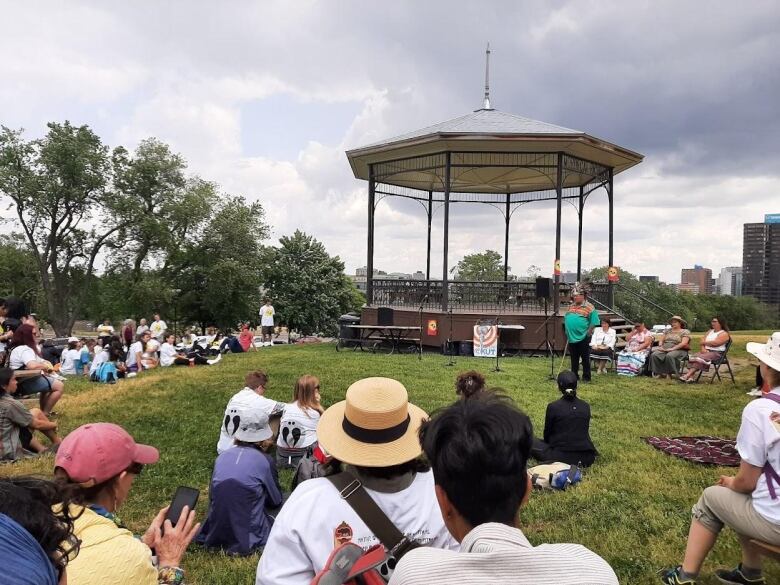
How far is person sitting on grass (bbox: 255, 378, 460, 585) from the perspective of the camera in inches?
73.4

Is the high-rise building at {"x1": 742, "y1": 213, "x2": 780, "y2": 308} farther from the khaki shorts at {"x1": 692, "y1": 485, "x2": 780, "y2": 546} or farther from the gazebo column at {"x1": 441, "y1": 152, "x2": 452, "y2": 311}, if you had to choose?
the khaki shorts at {"x1": 692, "y1": 485, "x2": 780, "y2": 546}

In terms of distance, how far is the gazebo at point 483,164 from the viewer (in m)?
15.2

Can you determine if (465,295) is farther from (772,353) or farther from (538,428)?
(772,353)

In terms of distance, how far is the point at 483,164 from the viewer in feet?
58.1

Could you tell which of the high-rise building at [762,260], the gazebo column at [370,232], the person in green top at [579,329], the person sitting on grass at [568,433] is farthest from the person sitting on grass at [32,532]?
the high-rise building at [762,260]

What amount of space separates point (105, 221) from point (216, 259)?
7071 mm

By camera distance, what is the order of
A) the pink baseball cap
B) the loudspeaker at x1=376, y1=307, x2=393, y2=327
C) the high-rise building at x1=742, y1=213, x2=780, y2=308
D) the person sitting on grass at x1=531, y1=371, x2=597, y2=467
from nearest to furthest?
the pink baseball cap, the person sitting on grass at x1=531, y1=371, x2=597, y2=467, the loudspeaker at x1=376, y1=307, x2=393, y2=327, the high-rise building at x1=742, y1=213, x2=780, y2=308

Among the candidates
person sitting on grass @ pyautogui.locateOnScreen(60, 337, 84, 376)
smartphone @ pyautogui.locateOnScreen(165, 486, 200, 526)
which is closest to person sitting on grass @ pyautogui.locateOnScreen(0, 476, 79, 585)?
smartphone @ pyautogui.locateOnScreen(165, 486, 200, 526)

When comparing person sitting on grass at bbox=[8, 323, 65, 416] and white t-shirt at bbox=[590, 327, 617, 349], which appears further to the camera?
white t-shirt at bbox=[590, 327, 617, 349]

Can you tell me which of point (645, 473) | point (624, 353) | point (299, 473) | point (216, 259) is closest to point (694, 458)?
point (645, 473)

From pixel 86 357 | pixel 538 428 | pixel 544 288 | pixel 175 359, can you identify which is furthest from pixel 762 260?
pixel 86 357

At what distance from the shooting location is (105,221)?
33.7 meters

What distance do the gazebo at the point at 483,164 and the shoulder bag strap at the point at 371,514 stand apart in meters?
13.9

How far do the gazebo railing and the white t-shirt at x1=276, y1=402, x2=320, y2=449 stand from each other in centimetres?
1116
